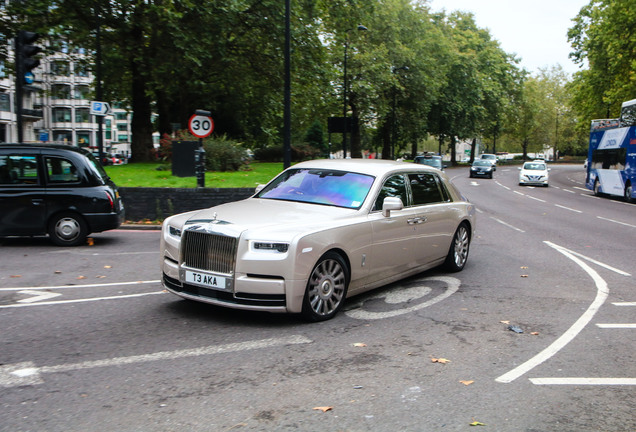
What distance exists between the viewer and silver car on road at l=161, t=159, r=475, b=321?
5.50 m

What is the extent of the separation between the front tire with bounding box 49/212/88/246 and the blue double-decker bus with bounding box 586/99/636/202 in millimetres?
24109

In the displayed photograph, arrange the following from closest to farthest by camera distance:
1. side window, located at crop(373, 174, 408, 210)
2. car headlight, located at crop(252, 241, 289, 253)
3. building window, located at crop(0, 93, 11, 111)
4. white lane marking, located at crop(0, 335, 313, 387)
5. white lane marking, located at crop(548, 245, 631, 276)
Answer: white lane marking, located at crop(0, 335, 313, 387)
car headlight, located at crop(252, 241, 289, 253)
side window, located at crop(373, 174, 408, 210)
white lane marking, located at crop(548, 245, 631, 276)
building window, located at crop(0, 93, 11, 111)

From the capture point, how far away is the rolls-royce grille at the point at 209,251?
A: 553 centimetres

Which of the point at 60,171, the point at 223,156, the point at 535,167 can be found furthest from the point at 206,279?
the point at 535,167

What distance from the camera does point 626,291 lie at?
7.79m

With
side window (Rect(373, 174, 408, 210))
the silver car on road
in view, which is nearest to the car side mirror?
the silver car on road

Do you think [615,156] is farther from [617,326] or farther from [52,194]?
[52,194]

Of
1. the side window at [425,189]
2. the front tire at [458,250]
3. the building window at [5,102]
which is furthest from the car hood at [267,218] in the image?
the building window at [5,102]

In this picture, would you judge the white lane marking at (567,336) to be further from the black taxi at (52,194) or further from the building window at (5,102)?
the building window at (5,102)

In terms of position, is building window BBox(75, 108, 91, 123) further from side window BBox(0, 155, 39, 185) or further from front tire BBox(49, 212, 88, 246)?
front tire BBox(49, 212, 88, 246)

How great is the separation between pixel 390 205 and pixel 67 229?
677 cm

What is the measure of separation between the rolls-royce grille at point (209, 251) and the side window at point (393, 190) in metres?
1.97

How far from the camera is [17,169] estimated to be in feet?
34.6

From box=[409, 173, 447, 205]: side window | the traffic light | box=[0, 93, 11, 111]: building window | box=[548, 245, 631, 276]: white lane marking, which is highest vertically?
box=[0, 93, 11, 111]: building window
